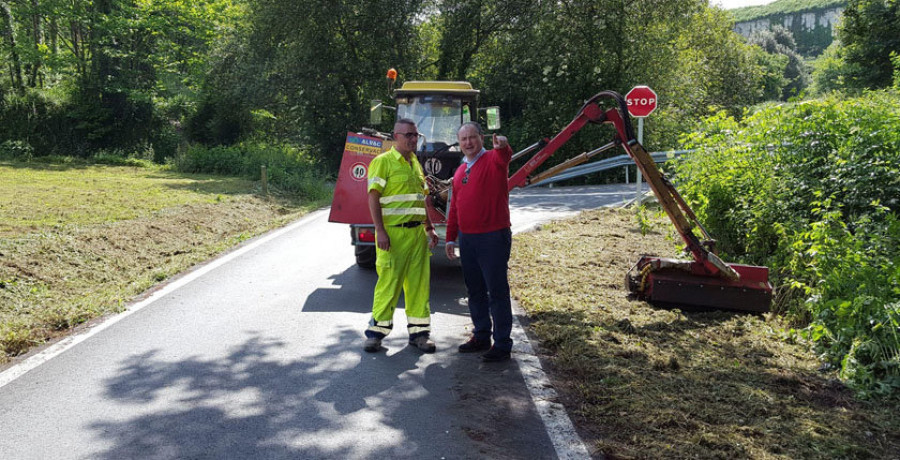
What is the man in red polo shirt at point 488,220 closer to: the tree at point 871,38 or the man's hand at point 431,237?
the man's hand at point 431,237

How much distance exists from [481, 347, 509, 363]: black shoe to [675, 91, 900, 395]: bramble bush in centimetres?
240

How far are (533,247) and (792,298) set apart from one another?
4459 millimetres

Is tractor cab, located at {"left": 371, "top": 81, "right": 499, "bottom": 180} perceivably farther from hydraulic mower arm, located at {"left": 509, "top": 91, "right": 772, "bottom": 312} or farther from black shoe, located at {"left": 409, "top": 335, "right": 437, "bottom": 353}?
black shoe, located at {"left": 409, "top": 335, "right": 437, "bottom": 353}

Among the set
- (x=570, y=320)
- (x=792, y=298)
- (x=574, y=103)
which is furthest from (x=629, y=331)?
(x=574, y=103)

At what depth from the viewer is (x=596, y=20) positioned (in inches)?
979

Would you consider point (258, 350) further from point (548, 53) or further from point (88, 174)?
point (548, 53)

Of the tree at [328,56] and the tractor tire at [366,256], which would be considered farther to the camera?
the tree at [328,56]

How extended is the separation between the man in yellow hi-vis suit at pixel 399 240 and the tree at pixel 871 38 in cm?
2668

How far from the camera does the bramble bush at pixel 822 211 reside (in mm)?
5219

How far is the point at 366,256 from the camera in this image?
9.41 meters

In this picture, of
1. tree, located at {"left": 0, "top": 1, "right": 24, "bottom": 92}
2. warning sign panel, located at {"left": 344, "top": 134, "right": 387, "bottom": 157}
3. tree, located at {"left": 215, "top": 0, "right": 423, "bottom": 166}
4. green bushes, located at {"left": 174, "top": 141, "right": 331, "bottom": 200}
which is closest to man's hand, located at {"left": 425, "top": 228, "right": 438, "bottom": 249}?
warning sign panel, located at {"left": 344, "top": 134, "right": 387, "bottom": 157}

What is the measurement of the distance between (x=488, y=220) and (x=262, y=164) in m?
19.8

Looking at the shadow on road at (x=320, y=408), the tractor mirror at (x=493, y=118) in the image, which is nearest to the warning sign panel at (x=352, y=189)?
the tractor mirror at (x=493, y=118)

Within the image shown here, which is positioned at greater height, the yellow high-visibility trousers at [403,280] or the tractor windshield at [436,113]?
the tractor windshield at [436,113]
